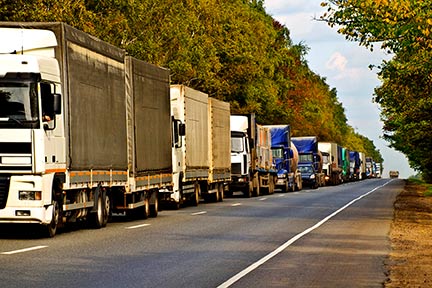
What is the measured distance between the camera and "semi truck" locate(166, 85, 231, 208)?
3388cm

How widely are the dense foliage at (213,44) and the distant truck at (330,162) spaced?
16.4 feet

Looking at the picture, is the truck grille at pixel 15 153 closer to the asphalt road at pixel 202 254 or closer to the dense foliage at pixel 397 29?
the asphalt road at pixel 202 254

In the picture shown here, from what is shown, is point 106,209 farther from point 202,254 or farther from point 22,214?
point 202,254

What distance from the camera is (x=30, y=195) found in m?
19.8

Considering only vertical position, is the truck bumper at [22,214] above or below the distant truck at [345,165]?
below

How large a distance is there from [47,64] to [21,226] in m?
4.79

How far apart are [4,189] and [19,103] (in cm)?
158

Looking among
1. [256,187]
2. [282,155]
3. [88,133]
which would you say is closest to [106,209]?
[88,133]

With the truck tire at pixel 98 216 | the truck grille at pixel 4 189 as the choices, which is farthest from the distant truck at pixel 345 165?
the truck grille at pixel 4 189

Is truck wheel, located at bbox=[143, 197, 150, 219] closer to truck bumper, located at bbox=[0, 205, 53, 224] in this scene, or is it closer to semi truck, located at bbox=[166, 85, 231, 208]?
semi truck, located at bbox=[166, 85, 231, 208]

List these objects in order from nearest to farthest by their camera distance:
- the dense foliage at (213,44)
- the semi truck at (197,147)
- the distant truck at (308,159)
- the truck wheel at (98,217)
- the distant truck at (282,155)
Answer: the truck wheel at (98,217), the semi truck at (197,147), the dense foliage at (213,44), the distant truck at (282,155), the distant truck at (308,159)

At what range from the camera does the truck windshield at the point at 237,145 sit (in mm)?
48281

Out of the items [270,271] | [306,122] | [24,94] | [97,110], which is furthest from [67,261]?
[306,122]

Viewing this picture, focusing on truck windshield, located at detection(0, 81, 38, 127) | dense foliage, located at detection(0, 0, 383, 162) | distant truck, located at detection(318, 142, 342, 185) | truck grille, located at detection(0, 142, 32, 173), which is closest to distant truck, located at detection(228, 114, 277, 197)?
dense foliage, located at detection(0, 0, 383, 162)
